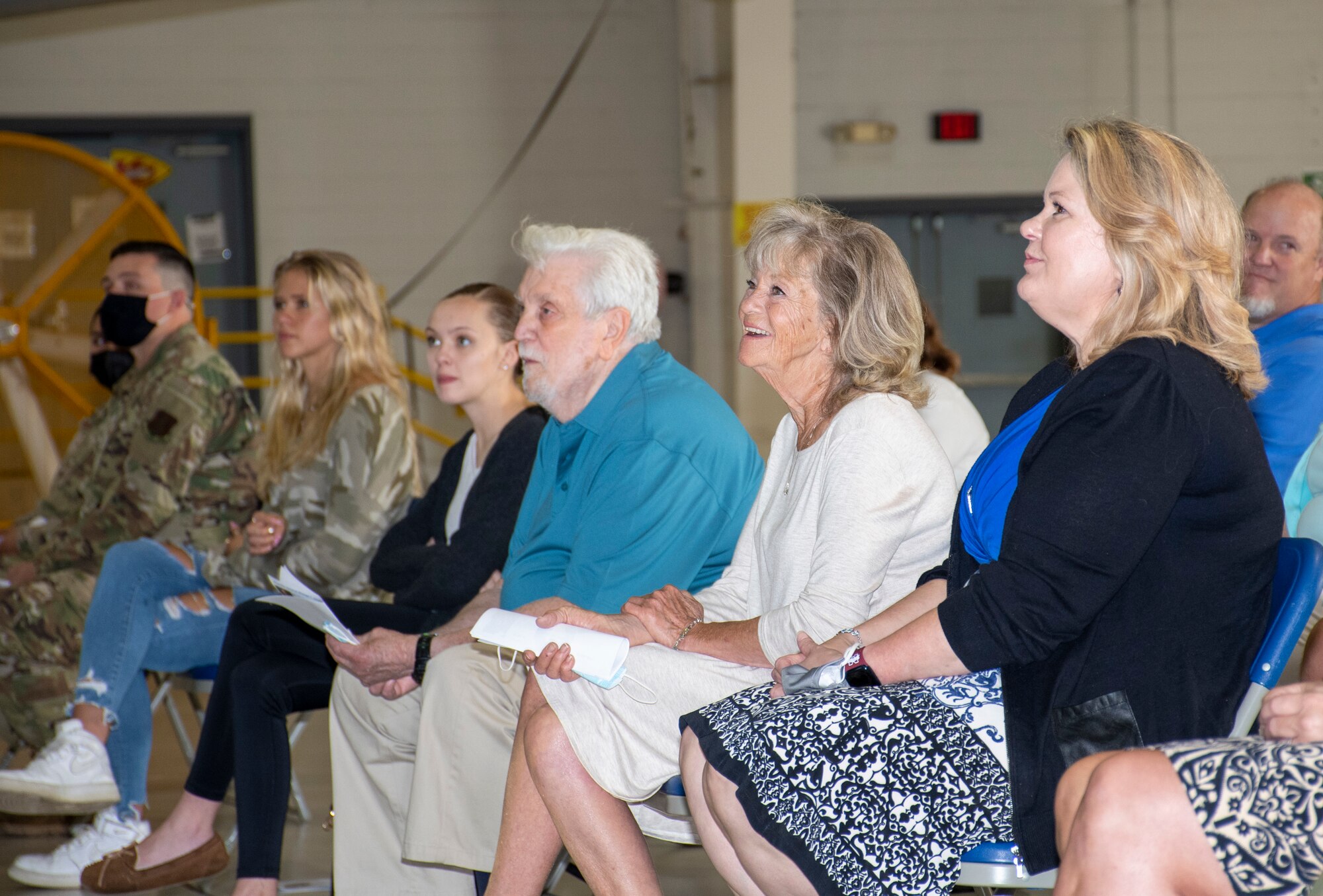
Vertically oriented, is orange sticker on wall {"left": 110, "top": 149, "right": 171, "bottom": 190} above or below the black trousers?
above

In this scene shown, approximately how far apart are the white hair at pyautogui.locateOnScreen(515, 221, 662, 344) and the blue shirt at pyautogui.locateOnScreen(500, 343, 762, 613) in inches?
3.0

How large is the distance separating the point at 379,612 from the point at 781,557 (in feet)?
3.57

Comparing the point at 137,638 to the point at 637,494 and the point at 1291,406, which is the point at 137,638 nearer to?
the point at 637,494

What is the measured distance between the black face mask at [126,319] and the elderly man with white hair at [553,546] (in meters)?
1.53

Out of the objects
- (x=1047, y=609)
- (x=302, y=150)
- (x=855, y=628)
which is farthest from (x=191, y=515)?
(x=302, y=150)

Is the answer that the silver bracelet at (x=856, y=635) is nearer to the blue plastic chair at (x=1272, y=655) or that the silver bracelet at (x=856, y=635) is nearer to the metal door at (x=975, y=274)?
the blue plastic chair at (x=1272, y=655)

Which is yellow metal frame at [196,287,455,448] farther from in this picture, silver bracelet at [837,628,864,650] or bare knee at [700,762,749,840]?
bare knee at [700,762,749,840]

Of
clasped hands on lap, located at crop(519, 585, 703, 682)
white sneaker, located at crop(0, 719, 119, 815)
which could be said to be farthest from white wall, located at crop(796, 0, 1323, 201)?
clasped hands on lap, located at crop(519, 585, 703, 682)

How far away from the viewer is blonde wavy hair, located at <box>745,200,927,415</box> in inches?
80.6

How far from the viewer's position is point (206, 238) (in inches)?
282

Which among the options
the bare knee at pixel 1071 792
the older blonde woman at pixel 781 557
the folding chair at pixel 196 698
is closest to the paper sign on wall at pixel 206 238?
the folding chair at pixel 196 698

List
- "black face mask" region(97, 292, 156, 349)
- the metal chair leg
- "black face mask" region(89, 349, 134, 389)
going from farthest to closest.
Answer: "black face mask" region(89, 349, 134, 389) → "black face mask" region(97, 292, 156, 349) → the metal chair leg

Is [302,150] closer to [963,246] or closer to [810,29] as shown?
[810,29]

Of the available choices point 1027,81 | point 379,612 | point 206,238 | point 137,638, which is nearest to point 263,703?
point 379,612
